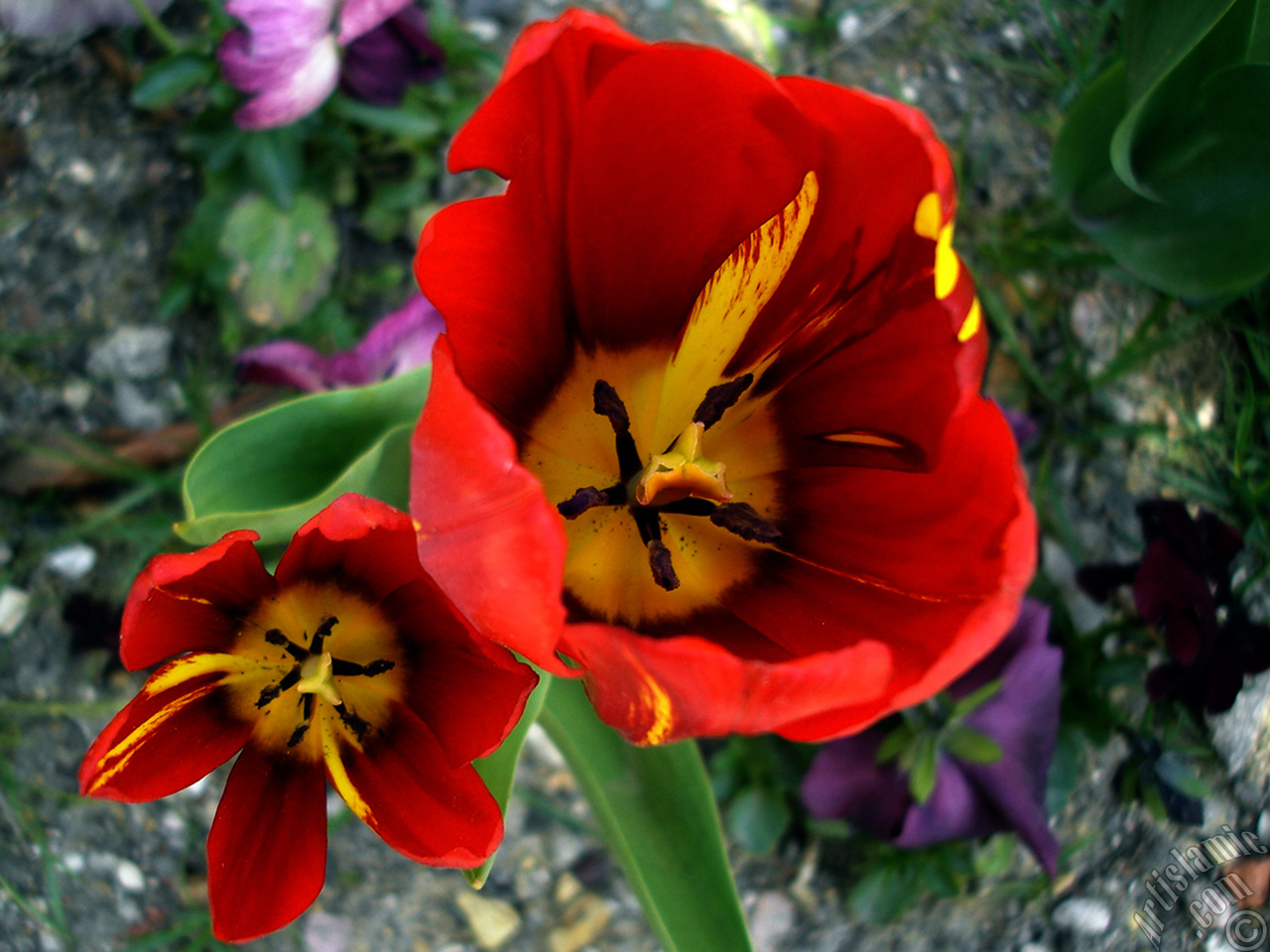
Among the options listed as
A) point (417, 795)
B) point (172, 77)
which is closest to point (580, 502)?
point (417, 795)

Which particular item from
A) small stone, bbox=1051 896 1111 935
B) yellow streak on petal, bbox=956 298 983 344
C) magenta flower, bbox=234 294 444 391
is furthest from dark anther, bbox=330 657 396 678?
small stone, bbox=1051 896 1111 935

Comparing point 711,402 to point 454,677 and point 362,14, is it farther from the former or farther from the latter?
point 362,14

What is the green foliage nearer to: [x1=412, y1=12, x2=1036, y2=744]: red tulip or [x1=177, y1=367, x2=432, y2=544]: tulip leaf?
[x1=412, y1=12, x2=1036, y2=744]: red tulip

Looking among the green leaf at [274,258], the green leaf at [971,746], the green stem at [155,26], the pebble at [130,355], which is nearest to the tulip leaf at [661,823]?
the green leaf at [971,746]

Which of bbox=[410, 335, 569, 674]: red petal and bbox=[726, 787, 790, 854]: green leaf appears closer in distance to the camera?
bbox=[410, 335, 569, 674]: red petal

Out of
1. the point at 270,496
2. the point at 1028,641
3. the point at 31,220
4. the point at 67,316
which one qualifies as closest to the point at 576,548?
the point at 270,496

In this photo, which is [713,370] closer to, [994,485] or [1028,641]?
[994,485]
